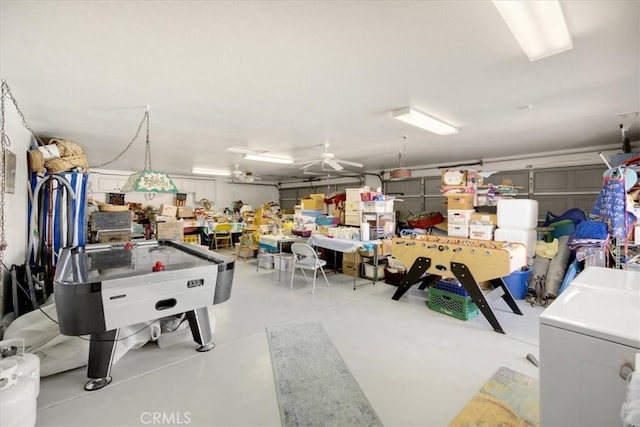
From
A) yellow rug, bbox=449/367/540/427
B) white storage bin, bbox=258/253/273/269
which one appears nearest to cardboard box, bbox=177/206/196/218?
white storage bin, bbox=258/253/273/269

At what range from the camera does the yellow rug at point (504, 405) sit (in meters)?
1.75

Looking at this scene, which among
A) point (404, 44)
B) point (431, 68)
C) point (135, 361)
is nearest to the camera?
point (404, 44)

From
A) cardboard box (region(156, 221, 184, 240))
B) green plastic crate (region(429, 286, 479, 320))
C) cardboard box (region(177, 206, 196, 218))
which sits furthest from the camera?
cardboard box (region(177, 206, 196, 218))

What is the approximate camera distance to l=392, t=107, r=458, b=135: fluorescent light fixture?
3035mm

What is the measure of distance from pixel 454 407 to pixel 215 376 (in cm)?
180

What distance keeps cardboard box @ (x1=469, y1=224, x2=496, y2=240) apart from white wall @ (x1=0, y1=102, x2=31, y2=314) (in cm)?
637

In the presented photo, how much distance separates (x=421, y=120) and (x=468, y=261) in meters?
1.75

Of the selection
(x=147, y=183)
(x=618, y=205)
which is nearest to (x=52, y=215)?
(x=147, y=183)

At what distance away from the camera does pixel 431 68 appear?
7.04 feet

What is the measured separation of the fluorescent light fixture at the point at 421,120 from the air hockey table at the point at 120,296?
7.89 feet

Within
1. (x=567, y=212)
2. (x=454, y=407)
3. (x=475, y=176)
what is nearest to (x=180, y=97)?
(x=454, y=407)

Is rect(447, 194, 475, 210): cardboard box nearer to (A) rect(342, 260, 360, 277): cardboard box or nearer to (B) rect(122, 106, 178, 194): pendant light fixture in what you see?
(A) rect(342, 260, 360, 277): cardboard box

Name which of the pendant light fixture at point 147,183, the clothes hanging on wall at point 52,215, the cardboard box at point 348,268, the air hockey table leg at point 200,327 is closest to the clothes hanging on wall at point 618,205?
the cardboard box at point 348,268

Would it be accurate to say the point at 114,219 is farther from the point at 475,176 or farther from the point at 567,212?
the point at 567,212
